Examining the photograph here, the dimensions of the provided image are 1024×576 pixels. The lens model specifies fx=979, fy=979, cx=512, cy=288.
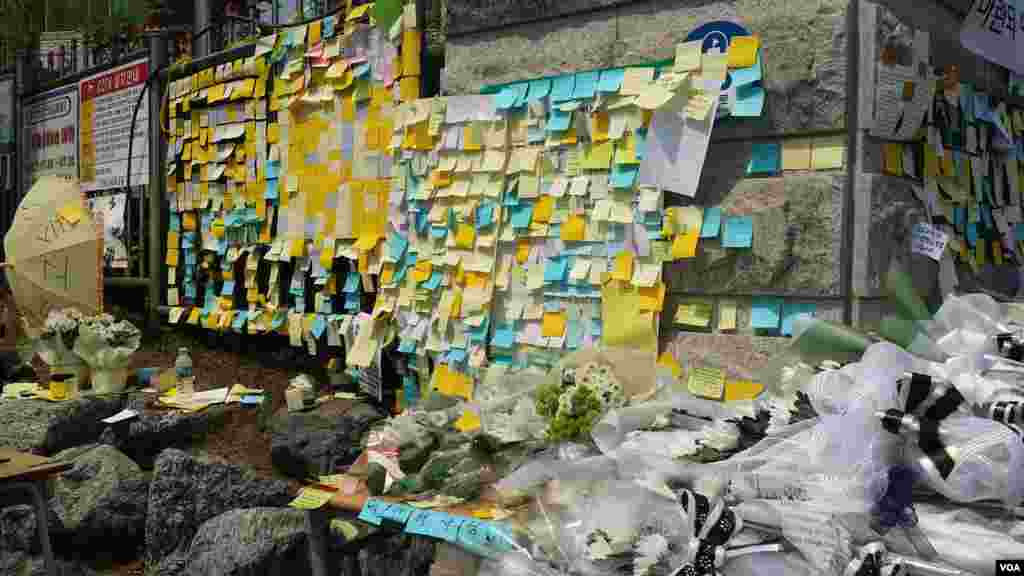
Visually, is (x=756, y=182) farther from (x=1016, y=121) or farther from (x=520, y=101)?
(x=1016, y=121)

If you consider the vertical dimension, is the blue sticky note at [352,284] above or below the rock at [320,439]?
above

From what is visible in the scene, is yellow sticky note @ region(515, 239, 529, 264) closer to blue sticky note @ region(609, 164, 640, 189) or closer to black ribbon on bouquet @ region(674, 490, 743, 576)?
blue sticky note @ region(609, 164, 640, 189)

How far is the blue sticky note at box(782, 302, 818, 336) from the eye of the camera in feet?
11.3

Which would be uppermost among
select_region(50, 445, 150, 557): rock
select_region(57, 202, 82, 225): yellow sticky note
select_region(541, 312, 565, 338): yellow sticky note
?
select_region(57, 202, 82, 225): yellow sticky note

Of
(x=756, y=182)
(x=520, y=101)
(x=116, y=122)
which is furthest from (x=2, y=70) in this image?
(x=756, y=182)

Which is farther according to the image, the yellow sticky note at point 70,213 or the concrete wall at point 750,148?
the yellow sticky note at point 70,213

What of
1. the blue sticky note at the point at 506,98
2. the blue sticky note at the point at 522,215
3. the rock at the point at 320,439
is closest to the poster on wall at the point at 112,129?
the rock at the point at 320,439

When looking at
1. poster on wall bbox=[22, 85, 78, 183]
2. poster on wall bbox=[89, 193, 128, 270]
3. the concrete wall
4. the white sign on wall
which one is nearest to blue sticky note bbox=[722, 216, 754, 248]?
the concrete wall

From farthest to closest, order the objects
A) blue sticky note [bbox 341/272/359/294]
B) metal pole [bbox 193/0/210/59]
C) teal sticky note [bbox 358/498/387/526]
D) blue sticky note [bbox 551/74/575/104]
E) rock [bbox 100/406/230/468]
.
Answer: metal pole [bbox 193/0/210/59]
rock [bbox 100/406/230/468]
blue sticky note [bbox 341/272/359/294]
blue sticky note [bbox 551/74/575/104]
teal sticky note [bbox 358/498/387/526]

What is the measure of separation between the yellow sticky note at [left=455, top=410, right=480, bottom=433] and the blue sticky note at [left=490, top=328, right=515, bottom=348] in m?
0.99

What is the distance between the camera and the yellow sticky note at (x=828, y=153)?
3.36 meters

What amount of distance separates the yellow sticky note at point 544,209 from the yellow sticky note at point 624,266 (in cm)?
43

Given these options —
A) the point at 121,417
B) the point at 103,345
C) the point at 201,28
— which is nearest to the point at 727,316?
the point at 121,417

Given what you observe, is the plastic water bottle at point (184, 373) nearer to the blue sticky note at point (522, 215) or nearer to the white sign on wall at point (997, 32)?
the blue sticky note at point (522, 215)
